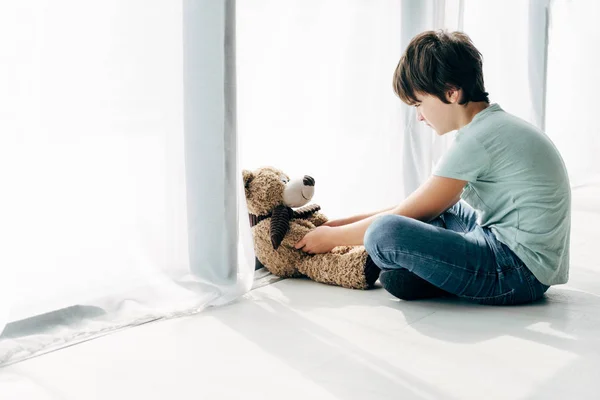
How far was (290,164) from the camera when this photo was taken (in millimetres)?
1976

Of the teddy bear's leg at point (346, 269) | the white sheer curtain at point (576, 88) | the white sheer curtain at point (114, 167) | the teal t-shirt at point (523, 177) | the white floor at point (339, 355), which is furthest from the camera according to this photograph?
the white sheer curtain at point (576, 88)

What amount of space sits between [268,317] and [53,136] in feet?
2.02

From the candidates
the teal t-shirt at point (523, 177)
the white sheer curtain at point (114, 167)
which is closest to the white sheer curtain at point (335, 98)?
the white sheer curtain at point (114, 167)

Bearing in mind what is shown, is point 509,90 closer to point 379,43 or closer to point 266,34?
point 379,43

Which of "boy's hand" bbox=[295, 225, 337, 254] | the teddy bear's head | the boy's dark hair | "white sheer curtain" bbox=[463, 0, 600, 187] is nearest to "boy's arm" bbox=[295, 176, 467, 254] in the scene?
"boy's hand" bbox=[295, 225, 337, 254]

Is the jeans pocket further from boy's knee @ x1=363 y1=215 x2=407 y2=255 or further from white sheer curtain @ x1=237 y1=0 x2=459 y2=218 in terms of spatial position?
white sheer curtain @ x1=237 y1=0 x2=459 y2=218

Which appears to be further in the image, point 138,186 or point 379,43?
point 379,43

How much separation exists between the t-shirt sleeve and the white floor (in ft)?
1.05

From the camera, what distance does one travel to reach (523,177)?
1524mm

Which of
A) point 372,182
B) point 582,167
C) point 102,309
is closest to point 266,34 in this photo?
point 372,182

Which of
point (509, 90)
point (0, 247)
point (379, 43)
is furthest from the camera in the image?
point (509, 90)

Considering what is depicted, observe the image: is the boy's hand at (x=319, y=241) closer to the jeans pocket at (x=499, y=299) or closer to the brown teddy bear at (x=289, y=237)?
the brown teddy bear at (x=289, y=237)

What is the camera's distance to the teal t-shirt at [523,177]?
1.52 m

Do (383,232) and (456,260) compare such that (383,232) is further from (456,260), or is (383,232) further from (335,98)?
(335,98)
